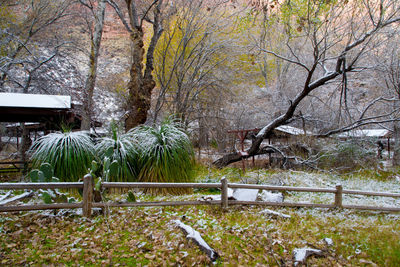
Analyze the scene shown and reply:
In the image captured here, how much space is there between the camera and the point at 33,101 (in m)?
6.30

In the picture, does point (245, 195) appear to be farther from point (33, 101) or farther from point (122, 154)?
point (33, 101)

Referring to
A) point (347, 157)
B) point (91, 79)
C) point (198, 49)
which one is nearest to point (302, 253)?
point (91, 79)

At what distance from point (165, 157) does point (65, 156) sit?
6.10ft

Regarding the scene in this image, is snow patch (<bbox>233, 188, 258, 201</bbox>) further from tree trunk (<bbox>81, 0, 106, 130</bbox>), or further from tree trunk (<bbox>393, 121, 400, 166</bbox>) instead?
tree trunk (<bbox>393, 121, 400, 166</bbox>)

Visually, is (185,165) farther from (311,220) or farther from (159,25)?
(159,25)

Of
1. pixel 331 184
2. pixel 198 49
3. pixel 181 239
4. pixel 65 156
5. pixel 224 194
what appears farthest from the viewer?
pixel 198 49

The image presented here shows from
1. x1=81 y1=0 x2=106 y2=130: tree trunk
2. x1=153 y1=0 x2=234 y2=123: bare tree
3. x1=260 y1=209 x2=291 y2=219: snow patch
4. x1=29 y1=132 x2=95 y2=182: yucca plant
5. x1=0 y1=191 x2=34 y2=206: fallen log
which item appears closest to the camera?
x1=0 y1=191 x2=34 y2=206: fallen log

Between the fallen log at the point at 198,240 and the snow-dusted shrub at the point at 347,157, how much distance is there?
294 inches

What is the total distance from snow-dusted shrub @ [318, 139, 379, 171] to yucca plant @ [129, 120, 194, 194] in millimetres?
5993

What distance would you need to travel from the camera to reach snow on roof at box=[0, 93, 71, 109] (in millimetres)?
5957

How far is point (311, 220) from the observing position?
4.07 meters

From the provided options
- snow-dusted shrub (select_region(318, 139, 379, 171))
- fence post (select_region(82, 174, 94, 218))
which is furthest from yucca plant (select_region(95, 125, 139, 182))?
snow-dusted shrub (select_region(318, 139, 379, 171))

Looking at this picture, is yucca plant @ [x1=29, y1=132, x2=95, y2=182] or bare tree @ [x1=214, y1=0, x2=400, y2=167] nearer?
yucca plant @ [x1=29, y1=132, x2=95, y2=182]

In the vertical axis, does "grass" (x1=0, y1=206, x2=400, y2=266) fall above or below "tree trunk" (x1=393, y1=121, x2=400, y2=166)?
below
